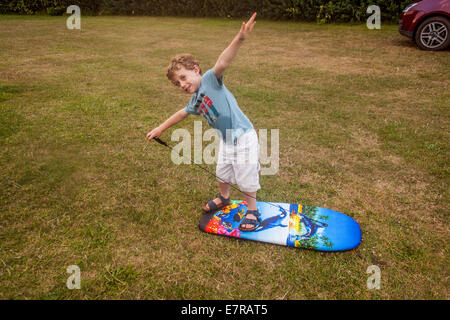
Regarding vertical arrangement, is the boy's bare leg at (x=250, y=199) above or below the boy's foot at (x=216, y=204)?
above

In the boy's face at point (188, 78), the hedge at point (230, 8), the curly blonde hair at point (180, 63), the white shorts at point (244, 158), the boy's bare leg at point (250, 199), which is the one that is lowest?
the boy's bare leg at point (250, 199)

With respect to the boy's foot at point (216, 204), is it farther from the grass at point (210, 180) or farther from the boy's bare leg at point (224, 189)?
the grass at point (210, 180)

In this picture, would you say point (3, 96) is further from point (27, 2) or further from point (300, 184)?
point (27, 2)

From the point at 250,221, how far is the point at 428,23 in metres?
7.53

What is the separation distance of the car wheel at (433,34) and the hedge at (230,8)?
3.42m

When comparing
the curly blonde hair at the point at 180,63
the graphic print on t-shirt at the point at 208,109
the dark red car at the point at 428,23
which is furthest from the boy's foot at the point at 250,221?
the dark red car at the point at 428,23

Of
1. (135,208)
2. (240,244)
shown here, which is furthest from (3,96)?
(240,244)

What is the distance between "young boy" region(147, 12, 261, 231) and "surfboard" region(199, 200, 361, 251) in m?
0.12

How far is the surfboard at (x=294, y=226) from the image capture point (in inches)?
107

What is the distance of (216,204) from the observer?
3.20 meters

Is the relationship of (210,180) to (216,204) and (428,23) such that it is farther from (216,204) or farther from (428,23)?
(428,23)

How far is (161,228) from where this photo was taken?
2.96 metres

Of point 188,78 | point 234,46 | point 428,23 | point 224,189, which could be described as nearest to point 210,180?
point 224,189

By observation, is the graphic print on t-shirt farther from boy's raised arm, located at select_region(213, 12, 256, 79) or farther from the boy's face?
boy's raised arm, located at select_region(213, 12, 256, 79)
